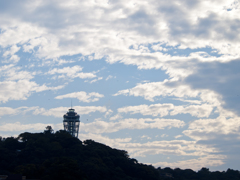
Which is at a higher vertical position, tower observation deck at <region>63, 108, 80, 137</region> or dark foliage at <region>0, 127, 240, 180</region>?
tower observation deck at <region>63, 108, 80, 137</region>

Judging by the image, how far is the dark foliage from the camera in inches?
3132

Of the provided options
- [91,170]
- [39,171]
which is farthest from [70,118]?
[39,171]

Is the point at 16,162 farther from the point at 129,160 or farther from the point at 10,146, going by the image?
the point at 129,160

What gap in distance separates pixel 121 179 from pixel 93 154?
16031 mm

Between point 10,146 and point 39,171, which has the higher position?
point 10,146

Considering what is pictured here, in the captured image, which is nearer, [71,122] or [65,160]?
Result: [65,160]

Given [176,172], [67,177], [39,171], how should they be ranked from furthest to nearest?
[176,172] < [39,171] < [67,177]

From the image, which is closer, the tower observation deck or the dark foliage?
the dark foliage

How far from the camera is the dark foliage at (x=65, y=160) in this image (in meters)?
79.6

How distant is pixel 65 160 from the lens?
78750mm

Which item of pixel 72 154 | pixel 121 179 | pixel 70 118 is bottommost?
pixel 121 179

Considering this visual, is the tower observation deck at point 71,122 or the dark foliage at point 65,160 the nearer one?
the dark foliage at point 65,160

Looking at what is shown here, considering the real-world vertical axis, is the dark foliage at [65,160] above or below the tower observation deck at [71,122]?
below

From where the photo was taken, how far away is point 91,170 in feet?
309
